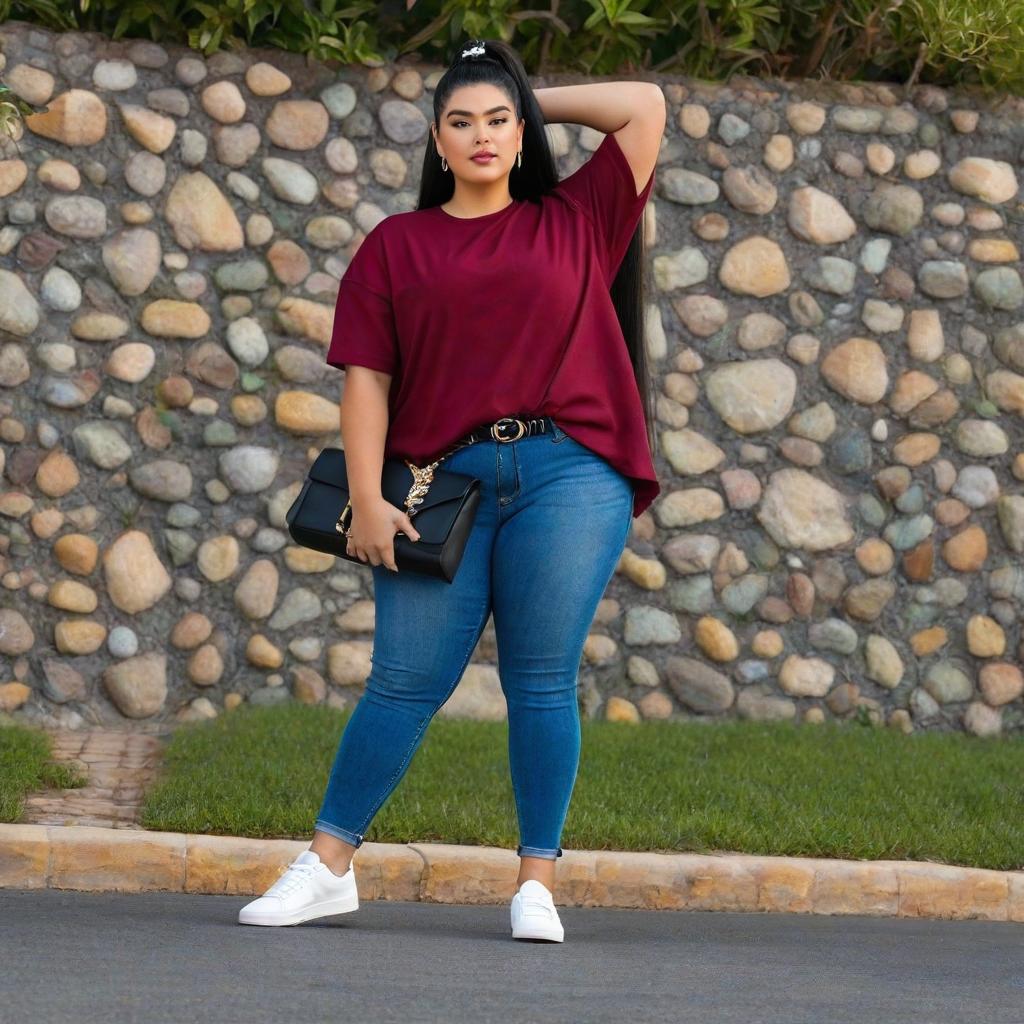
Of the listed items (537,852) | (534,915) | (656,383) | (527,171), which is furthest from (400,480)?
(656,383)

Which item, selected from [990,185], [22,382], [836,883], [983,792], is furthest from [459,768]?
[990,185]

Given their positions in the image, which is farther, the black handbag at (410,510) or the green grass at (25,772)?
the green grass at (25,772)

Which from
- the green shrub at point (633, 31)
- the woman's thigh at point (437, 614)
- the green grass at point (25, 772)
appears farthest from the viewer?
the green shrub at point (633, 31)

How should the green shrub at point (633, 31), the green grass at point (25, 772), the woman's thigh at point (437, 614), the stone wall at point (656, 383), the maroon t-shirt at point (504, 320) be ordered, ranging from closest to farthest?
the maroon t-shirt at point (504, 320), the woman's thigh at point (437, 614), the green grass at point (25, 772), the stone wall at point (656, 383), the green shrub at point (633, 31)

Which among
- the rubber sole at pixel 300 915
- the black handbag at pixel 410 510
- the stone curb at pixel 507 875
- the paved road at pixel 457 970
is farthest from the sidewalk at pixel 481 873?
the black handbag at pixel 410 510

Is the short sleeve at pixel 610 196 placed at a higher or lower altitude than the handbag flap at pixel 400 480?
higher

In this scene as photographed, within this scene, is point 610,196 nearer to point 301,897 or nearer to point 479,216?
point 479,216

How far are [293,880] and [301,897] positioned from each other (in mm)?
40

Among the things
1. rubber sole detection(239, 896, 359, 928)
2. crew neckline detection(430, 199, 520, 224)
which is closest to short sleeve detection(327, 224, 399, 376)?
crew neckline detection(430, 199, 520, 224)

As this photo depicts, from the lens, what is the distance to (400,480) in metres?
3.73

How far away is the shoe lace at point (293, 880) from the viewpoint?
3.71 m

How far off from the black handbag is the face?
0.63 meters

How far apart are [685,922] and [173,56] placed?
397 centimetres

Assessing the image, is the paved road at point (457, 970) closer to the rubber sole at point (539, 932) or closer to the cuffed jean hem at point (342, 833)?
the rubber sole at point (539, 932)
